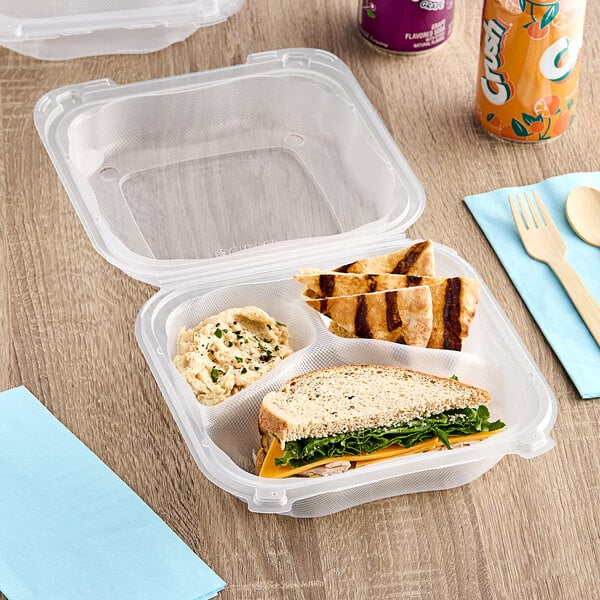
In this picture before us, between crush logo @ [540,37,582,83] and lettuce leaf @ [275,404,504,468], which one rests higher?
crush logo @ [540,37,582,83]

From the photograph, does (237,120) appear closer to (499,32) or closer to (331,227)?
(331,227)

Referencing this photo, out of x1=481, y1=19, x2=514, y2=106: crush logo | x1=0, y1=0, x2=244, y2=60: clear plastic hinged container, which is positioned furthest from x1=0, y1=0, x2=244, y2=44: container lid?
x1=481, y1=19, x2=514, y2=106: crush logo

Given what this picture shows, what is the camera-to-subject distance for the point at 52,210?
1.36 metres

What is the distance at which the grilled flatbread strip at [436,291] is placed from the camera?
3.64ft

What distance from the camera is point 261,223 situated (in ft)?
4.42

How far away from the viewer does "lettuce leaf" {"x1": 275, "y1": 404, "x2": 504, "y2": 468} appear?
3.25 feet

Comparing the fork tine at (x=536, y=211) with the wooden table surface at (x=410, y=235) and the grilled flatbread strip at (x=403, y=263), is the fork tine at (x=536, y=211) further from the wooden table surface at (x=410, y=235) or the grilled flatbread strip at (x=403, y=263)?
the grilled flatbread strip at (x=403, y=263)

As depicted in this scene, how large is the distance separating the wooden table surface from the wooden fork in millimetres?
56

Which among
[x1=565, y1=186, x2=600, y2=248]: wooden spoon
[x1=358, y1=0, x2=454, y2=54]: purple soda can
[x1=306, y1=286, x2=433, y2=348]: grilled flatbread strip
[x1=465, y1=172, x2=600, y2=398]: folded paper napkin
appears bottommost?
[x1=465, y1=172, x2=600, y2=398]: folded paper napkin

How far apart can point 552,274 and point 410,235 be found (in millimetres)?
188

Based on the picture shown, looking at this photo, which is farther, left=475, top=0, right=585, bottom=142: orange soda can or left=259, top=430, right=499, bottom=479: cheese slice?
left=475, top=0, right=585, bottom=142: orange soda can

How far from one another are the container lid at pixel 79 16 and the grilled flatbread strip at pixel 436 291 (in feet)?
1.91

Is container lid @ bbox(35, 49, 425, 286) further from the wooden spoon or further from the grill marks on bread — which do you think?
the wooden spoon

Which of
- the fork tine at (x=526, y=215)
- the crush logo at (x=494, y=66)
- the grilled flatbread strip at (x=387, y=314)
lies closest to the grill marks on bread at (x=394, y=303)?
the grilled flatbread strip at (x=387, y=314)
